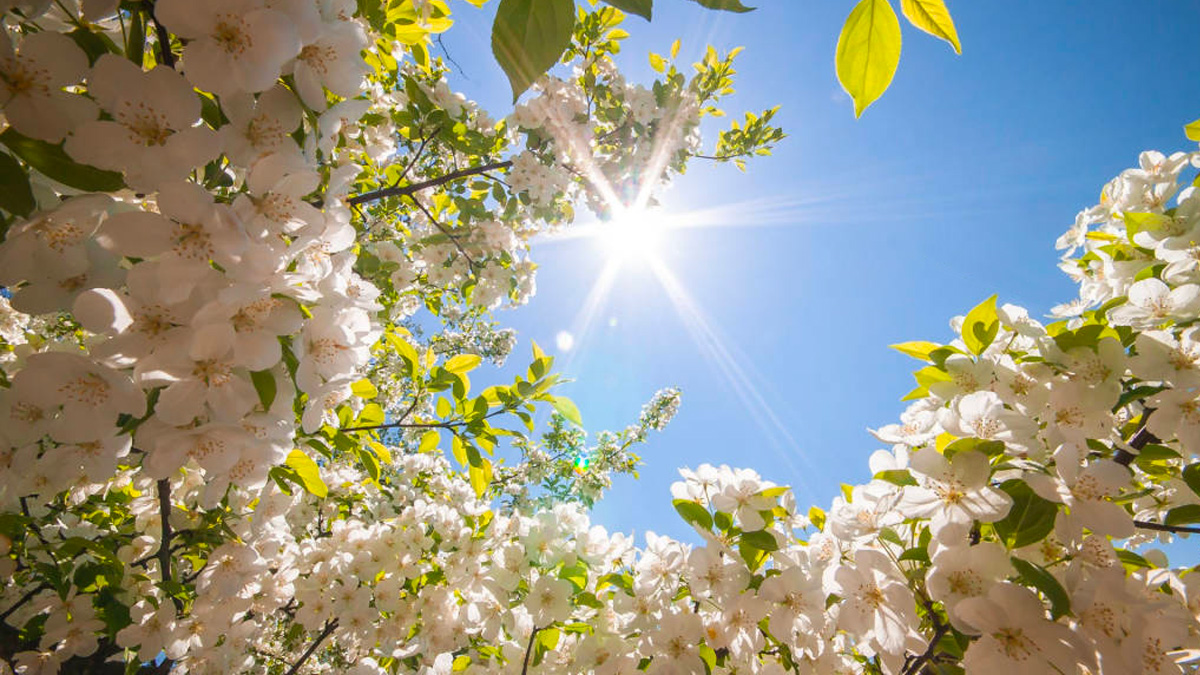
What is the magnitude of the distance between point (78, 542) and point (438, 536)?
158 centimetres

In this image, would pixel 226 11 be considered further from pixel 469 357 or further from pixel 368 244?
pixel 368 244

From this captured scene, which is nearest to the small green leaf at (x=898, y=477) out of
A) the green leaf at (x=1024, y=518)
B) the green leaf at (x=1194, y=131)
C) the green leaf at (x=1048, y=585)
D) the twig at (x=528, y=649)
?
the green leaf at (x=1024, y=518)

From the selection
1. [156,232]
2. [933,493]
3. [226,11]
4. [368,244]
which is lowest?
[156,232]

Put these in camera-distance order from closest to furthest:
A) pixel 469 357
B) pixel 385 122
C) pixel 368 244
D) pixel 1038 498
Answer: pixel 1038 498 → pixel 469 357 → pixel 385 122 → pixel 368 244

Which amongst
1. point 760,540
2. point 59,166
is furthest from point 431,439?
point 59,166

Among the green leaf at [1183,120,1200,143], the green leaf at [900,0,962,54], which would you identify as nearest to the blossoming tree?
the green leaf at [1183,120,1200,143]

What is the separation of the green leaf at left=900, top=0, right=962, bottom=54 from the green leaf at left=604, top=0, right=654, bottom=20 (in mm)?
327

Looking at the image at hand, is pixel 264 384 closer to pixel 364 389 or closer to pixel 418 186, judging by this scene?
pixel 364 389

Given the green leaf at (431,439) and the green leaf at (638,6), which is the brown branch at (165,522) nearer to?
the green leaf at (431,439)

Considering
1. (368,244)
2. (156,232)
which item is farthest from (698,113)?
(156,232)

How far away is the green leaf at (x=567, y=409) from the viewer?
1957 mm

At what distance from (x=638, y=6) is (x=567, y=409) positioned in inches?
63.4

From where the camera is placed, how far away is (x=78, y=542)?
196 centimetres

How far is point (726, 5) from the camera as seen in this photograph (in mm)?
487
